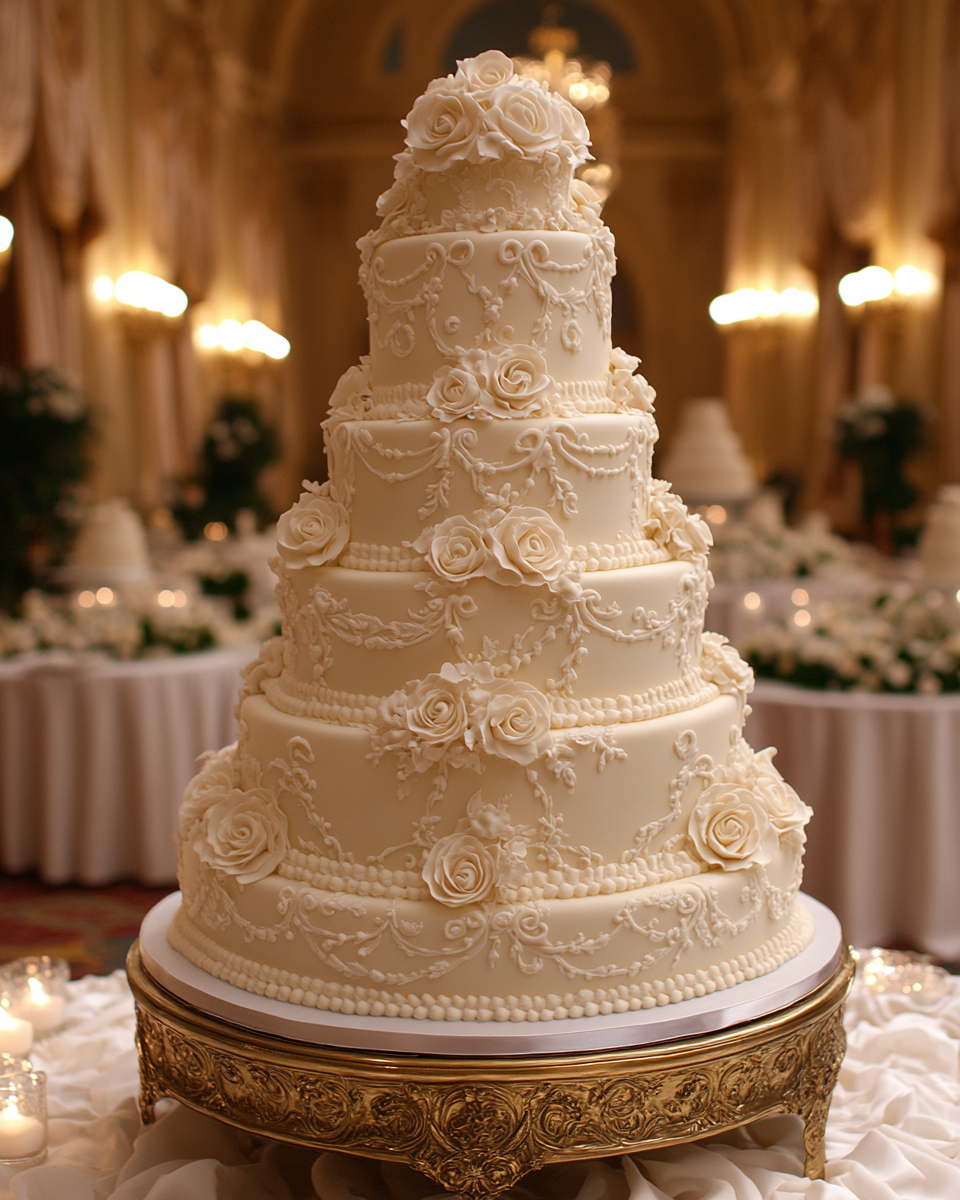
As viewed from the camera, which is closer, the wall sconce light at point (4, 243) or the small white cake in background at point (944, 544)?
the small white cake in background at point (944, 544)

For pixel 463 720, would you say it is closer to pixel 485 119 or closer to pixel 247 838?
pixel 247 838

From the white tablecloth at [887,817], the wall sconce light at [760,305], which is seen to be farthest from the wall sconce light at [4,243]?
the wall sconce light at [760,305]

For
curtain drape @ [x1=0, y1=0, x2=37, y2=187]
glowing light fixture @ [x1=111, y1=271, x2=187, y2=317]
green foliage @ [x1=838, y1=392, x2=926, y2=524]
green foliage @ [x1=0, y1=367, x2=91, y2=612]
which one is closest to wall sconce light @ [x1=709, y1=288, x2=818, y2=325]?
green foliage @ [x1=838, y1=392, x2=926, y2=524]

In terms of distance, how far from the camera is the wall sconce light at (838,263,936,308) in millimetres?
12172

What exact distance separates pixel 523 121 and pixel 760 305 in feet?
48.3

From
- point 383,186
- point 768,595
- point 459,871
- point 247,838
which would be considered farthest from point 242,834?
point 383,186

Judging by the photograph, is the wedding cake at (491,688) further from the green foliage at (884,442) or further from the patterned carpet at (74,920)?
the green foliage at (884,442)

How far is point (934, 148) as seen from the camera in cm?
1150

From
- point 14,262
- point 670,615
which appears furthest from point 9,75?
point 670,615

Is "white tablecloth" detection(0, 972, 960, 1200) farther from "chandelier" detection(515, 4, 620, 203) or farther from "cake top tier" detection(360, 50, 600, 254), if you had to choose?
"chandelier" detection(515, 4, 620, 203)

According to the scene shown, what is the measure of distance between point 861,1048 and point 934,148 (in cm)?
1013

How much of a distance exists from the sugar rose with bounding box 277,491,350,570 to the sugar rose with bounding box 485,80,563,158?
952 mm

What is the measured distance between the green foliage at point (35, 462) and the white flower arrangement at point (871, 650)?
4499 mm

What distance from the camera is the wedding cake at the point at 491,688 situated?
2623 millimetres
